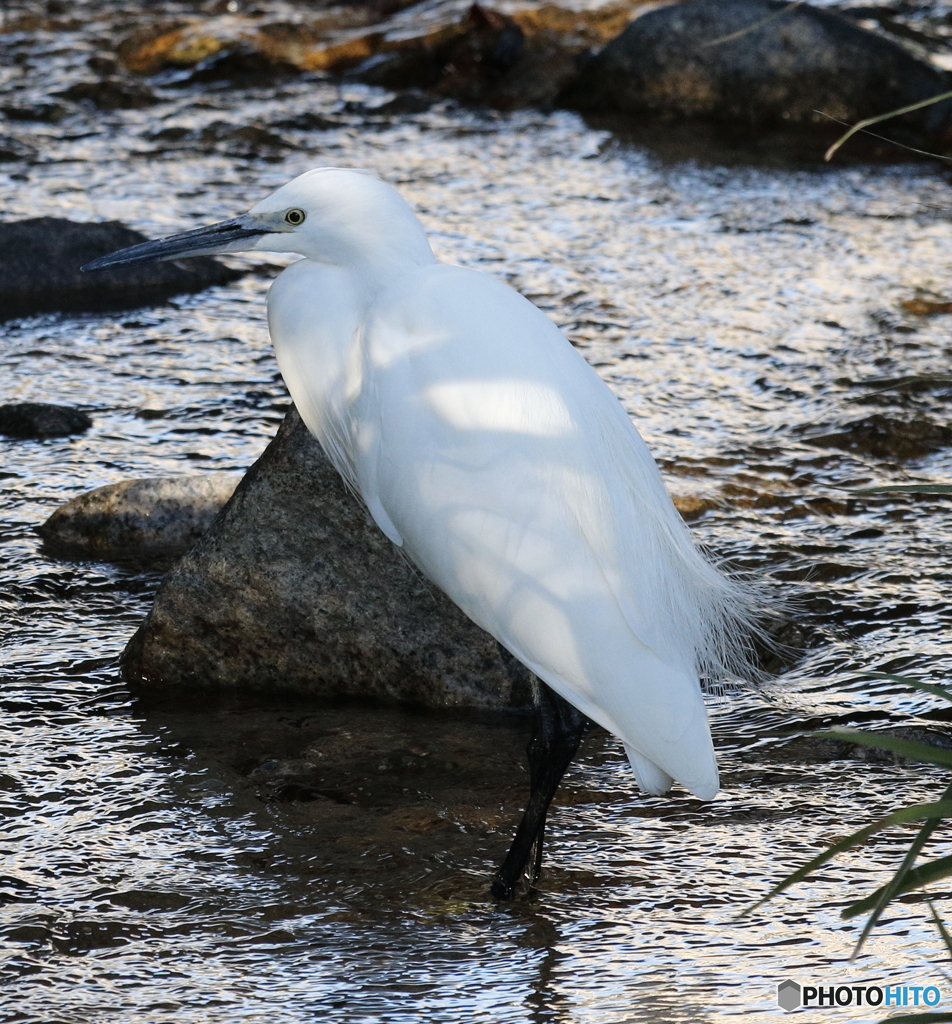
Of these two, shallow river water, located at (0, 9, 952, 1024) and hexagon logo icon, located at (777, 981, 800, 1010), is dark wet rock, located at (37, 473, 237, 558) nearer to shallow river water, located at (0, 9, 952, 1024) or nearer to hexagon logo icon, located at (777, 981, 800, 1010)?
shallow river water, located at (0, 9, 952, 1024)

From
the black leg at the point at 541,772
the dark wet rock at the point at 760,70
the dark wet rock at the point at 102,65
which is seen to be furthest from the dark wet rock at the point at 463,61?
the black leg at the point at 541,772

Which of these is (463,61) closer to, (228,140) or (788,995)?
(228,140)

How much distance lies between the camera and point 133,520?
12.6 ft

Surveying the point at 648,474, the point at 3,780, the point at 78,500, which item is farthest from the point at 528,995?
the point at 78,500

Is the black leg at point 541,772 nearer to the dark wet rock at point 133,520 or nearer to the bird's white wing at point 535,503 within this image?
the bird's white wing at point 535,503

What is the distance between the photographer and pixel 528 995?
2.28 meters

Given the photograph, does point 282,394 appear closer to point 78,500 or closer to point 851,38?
point 78,500

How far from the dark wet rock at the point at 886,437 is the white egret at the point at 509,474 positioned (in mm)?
1879

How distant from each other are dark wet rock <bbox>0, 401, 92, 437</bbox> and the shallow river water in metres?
0.08

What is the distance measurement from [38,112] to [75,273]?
287 cm

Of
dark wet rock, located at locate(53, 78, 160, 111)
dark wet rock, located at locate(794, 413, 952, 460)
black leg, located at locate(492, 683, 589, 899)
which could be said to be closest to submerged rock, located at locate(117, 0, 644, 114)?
dark wet rock, located at locate(53, 78, 160, 111)

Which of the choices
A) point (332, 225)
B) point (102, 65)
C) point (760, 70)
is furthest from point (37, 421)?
point (102, 65)

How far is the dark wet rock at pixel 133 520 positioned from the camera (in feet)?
12.6

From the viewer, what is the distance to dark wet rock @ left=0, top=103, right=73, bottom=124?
8.03m
